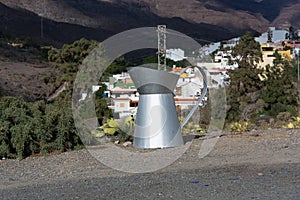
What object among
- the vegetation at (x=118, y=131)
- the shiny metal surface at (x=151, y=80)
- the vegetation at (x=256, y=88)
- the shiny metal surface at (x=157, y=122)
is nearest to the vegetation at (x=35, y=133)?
the vegetation at (x=118, y=131)

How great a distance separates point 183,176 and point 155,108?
2.10 meters

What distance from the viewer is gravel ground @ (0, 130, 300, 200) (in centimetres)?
623

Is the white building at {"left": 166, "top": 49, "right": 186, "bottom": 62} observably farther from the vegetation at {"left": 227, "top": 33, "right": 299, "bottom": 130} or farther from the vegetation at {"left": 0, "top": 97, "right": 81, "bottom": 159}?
the vegetation at {"left": 0, "top": 97, "right": 81, "bottom": 159}

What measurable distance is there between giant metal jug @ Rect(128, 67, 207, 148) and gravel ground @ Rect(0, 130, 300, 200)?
0.45m

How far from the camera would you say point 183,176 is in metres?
7.16

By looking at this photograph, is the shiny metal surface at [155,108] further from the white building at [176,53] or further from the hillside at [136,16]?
the hillside at [136,16]

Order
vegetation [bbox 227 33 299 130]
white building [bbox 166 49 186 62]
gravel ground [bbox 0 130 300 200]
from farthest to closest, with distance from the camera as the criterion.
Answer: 1. white building [bbox 166 49 186 62]
2. vegetation [bbox 227 33 299 130]
3. gravel ground [bbox 0 130 300 200]

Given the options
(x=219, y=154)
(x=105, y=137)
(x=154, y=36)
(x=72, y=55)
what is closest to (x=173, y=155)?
(x=219, y=154)

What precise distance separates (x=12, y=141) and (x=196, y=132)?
12.2 feet

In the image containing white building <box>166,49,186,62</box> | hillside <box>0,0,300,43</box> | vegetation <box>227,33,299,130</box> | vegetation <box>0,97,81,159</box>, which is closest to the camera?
vegetation <box>0,97,81,159</box>

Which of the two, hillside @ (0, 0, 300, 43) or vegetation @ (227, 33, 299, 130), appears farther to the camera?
hillside @ (0, 0, 300, 43)

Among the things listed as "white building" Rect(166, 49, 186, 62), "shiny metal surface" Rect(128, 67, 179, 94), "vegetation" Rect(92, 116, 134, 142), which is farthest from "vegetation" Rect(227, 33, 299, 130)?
"shiny metal surface" Rect(128, 67, 179, 94)

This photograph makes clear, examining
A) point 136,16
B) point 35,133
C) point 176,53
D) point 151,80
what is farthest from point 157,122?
point 136,16

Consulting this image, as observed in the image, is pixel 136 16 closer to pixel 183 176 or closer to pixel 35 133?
pixel 35 133
